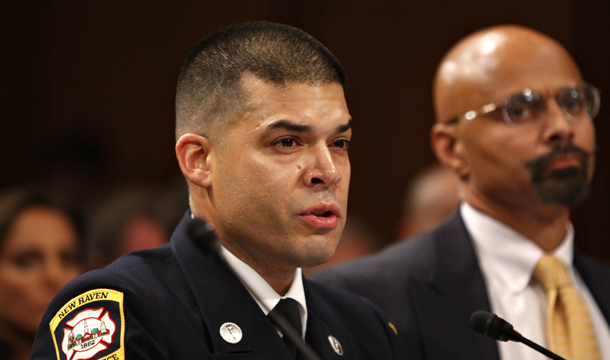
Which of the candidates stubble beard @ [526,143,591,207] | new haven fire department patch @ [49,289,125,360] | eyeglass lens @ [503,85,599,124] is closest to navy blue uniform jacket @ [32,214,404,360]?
new haven fire department patch @ [49,289,125,360]

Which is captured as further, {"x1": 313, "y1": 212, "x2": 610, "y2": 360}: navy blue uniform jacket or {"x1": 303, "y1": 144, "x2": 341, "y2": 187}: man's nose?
{"x1": 313, "y1": 212, "x2": 610, "y2": 360}: navy blue uniform jacket

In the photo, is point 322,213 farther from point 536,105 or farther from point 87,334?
point 536,105

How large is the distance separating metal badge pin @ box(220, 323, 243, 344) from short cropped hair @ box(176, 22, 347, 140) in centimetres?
54

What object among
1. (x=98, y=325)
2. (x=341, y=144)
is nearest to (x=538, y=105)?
(x=341, y=144)

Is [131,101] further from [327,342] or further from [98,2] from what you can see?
[327,342]

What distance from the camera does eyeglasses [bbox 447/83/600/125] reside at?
286 cm

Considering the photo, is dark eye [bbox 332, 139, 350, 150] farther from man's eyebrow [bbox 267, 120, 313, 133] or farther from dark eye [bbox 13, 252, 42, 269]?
dark eye [bbox 13, 252, 42, 269]

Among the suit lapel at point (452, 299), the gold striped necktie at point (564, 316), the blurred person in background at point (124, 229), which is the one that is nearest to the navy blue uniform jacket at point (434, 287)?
the suit lapel at point (452, 299)

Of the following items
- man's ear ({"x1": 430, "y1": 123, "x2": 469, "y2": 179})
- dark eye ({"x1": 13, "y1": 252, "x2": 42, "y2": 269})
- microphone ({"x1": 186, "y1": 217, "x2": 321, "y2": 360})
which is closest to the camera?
microphone ({"x1": 186, "y1": 217, "x2": 321, "y2": 360})

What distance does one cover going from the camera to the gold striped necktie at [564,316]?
106 inches

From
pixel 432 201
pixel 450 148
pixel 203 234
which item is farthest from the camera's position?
pixel 432 201

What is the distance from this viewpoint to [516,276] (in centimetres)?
288

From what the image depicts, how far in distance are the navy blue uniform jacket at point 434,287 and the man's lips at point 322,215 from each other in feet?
2.81

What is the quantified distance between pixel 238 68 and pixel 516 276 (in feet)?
4.95
